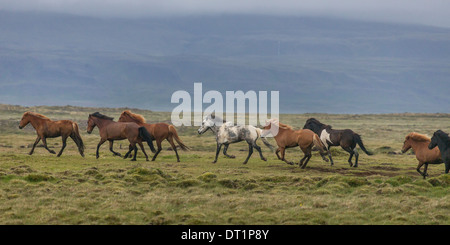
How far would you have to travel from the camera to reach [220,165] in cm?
2661

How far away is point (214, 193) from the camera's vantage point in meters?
19.3

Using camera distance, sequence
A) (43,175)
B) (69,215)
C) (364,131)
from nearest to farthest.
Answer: (69,215)
(43,175)
(364,131)

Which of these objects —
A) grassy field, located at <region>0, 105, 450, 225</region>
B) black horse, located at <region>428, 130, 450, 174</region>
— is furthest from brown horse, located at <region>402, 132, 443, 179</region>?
grassy field, located at <region>0, 105, 450, 225</region>

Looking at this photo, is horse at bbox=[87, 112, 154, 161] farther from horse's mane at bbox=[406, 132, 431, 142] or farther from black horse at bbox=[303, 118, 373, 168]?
horse's mane at bbox=[406, 132, 431, 142]

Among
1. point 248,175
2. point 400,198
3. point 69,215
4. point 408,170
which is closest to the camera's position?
point 69,215

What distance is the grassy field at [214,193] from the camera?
51.7 feet

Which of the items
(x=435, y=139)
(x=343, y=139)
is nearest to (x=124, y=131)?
(x=343, y=139)

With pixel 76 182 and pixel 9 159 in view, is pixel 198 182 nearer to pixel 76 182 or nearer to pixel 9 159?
pixel 76 182

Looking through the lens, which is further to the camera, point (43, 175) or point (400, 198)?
point (43, 175)

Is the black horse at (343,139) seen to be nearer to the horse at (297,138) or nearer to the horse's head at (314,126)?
the horse's head at (314,126)
